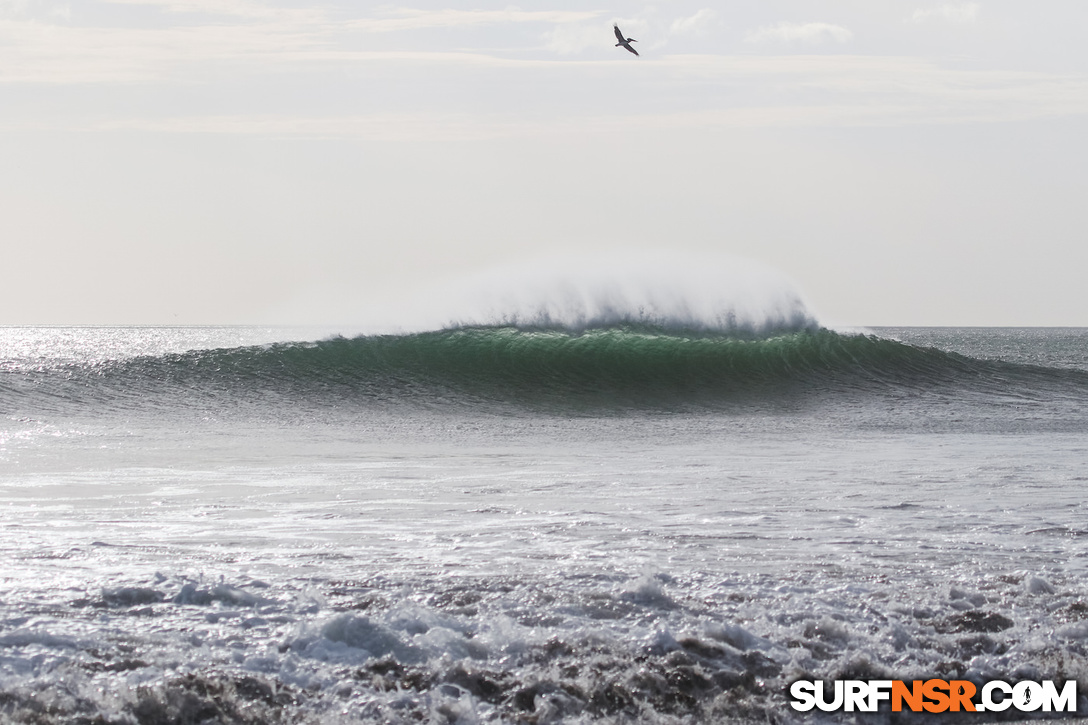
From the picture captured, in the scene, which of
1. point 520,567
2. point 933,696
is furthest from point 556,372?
point 933,696

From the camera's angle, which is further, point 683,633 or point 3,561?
point 3,561

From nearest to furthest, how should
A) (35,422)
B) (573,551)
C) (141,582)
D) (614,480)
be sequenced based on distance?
1. (141,582)
2. (573,551)
3. (614,480)
4. (35,422)

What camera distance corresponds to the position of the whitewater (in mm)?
3256

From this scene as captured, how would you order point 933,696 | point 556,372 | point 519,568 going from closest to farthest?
point 933,696 → point 519,568 → point 556,372

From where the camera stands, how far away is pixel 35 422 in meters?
12.7

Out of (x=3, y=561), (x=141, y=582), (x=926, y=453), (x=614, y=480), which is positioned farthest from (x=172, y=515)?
(x=926, y=453)

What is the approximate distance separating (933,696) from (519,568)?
6.54 feet

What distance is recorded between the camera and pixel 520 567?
4723 millimetres

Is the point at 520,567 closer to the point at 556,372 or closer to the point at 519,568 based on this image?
the point at 519,568

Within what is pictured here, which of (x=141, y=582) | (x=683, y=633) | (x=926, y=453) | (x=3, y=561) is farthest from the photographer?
(x=926, y=453)

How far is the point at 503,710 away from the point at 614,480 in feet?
15.8

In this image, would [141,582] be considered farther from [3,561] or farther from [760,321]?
[760,321]

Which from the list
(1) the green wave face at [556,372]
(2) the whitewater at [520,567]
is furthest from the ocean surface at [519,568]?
(1) the green wave face at [556,372]

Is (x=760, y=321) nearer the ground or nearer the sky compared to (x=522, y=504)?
nearer the sky
